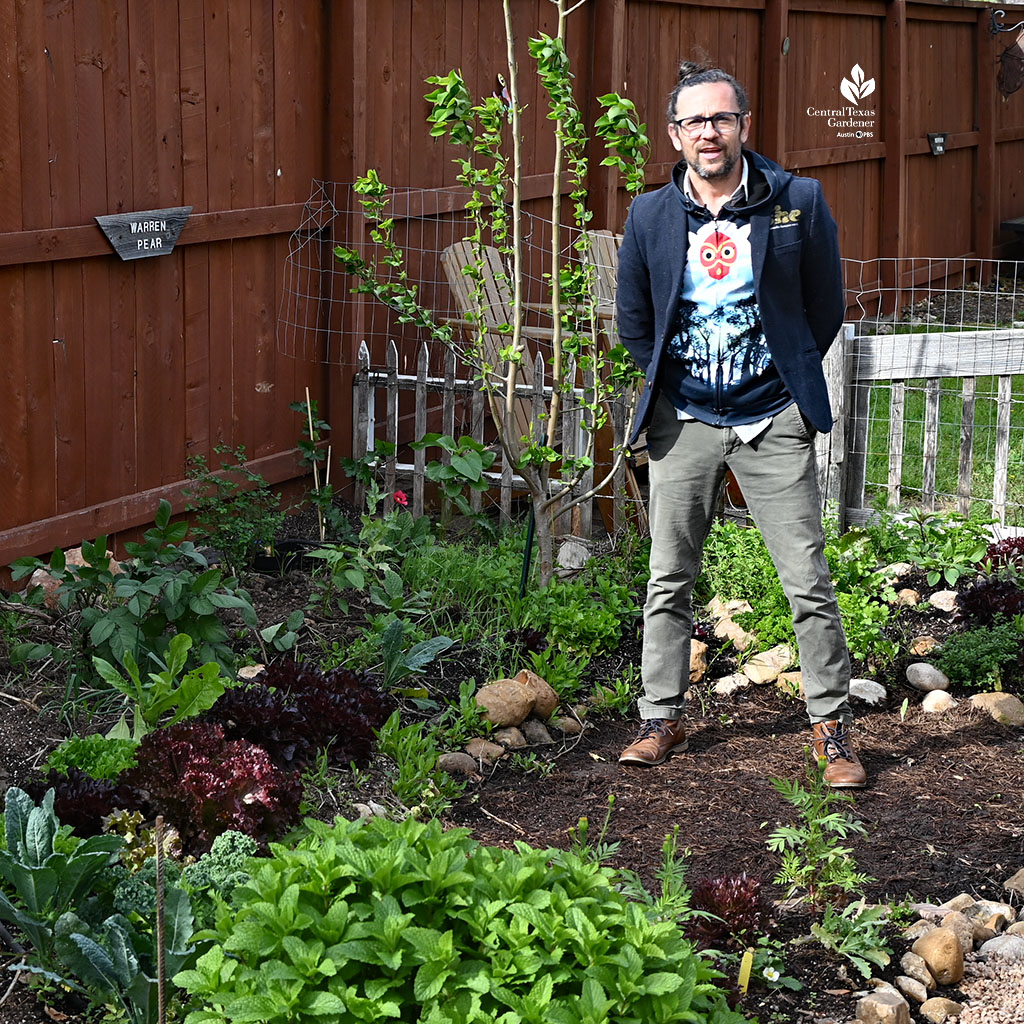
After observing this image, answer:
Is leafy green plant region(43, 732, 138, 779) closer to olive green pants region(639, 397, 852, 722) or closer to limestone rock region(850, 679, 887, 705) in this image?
olive green pants region(639, 397, 852, 722)

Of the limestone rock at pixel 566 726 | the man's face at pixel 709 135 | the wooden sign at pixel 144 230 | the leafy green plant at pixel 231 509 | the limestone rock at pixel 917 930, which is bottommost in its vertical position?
the limestone rock at pixel 917 930

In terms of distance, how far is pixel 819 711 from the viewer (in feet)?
15.5

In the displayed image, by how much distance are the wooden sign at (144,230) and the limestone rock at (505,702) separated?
2345mm

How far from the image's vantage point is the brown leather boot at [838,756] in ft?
15.1

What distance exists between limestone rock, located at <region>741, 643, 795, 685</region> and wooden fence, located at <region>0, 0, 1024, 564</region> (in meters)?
2.56

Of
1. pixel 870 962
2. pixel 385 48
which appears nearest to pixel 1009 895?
pixel 870 962

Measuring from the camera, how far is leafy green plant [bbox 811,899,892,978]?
133 inches

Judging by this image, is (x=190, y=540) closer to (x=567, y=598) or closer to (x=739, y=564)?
(x=567, y=598)

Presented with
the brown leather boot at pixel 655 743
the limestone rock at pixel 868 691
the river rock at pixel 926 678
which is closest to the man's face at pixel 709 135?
the brown leather boot at pixel 655 743

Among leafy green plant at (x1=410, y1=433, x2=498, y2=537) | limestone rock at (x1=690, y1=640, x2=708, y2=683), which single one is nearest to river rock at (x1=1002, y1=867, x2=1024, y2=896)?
limestone rock at (x1=690, y1=640, x2=708, y2=683)

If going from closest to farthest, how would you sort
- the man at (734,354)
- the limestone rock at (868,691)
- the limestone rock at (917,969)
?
the limestone rock at (917,969)
the man at (734,354)
the limestone rock at (868,691)

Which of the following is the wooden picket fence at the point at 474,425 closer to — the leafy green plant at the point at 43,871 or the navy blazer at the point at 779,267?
the navy blazer at the point at 779,267

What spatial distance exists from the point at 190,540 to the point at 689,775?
103 inches

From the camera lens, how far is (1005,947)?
3.54m
